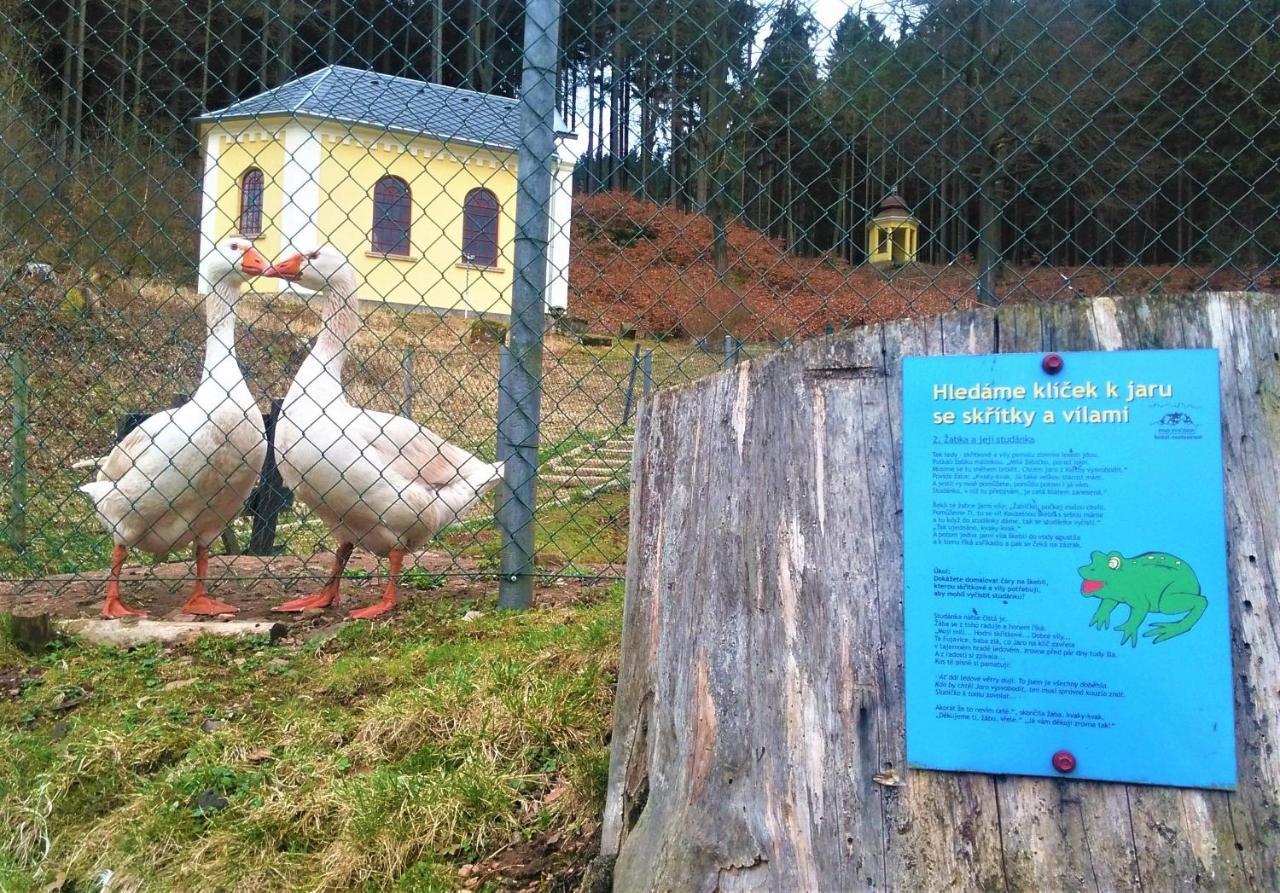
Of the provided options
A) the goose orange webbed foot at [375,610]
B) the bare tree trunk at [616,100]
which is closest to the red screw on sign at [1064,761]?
the bare tree trunk at [616,100]

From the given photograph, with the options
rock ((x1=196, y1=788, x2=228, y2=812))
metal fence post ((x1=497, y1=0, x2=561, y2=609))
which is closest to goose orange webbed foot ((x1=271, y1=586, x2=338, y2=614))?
metal fence post ((x1=497, y1=0, x2=561, y2=609))

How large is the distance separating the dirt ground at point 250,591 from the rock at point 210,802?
1.14m

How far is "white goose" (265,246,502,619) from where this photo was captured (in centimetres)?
376

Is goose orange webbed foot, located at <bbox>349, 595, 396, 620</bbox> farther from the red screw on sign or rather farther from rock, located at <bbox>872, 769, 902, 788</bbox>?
the red screw on sign

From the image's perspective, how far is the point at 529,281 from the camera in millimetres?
3012

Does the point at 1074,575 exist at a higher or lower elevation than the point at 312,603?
higher

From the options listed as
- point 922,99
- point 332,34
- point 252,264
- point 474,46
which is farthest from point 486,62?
point 252,264

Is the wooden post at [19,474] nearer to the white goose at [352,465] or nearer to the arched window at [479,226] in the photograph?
the white goose at [352,465]

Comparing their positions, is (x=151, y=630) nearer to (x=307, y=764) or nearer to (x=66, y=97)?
(x=307, y=764)

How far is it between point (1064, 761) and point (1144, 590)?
273 millimetres

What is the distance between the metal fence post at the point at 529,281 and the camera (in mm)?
2953

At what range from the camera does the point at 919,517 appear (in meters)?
1.55

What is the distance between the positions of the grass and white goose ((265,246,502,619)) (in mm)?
915

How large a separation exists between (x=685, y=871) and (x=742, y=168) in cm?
204
